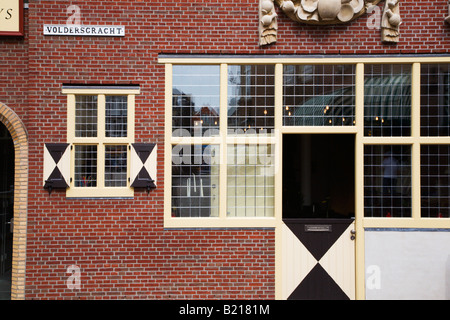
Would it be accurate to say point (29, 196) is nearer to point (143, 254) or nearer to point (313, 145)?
point (143, 254)

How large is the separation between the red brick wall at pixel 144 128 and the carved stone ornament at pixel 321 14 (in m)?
0.12

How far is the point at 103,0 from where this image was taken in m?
5.44

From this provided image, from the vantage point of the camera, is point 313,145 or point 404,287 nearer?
point 404,287

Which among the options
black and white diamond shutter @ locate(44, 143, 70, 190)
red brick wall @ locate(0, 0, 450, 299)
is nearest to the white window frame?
red brick wall @ locate(0, 0, 450, 299)

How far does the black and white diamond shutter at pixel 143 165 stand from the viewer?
541 cm

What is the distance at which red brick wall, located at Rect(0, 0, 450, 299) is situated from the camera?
540 cm

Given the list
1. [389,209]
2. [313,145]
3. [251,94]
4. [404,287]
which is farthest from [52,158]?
[313,145]

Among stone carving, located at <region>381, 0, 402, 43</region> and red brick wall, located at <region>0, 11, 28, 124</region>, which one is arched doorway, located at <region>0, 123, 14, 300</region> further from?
stone carving, located at <region>381, 0, 402, 43</region>

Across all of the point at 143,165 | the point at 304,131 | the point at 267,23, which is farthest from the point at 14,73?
the point at 304,131

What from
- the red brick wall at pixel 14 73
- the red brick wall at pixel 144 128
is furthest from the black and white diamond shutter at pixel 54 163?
the red brick wall at pixel 14 73

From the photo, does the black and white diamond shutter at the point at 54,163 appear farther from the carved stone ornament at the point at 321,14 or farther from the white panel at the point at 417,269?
the white panel at the point at 417,269

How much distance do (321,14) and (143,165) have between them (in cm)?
362

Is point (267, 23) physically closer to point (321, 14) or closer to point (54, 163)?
point (321, 14)

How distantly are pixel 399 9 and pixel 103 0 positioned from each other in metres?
4.67
